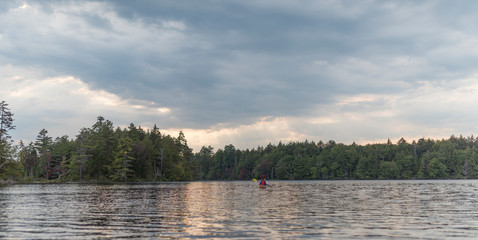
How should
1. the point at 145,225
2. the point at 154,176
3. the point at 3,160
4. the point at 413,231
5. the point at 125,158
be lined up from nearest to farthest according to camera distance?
the point at 413,231, the point at 145,225, the point at 3,160, the point at 125,158, the point at 154,176

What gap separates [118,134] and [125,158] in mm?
28951

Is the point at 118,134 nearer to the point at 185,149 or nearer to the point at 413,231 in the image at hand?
the point at 185,149

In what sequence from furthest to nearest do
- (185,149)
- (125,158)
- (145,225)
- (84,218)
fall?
1. (185,149)
2. (125,158)
3. (84,218)
4. (145,225)

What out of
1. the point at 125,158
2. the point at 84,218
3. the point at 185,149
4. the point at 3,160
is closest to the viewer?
the point at 84,218

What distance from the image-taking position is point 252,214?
100ft

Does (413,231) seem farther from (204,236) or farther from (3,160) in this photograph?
(3,160)

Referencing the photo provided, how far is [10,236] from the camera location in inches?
807

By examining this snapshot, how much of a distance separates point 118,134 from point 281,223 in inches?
6267

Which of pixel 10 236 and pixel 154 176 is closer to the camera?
pixel 10 236

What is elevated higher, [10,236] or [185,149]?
[185,149]

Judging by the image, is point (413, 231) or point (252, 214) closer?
point (413, 231)

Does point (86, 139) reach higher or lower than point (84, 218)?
higher

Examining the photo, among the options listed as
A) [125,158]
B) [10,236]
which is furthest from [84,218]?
[125,158]

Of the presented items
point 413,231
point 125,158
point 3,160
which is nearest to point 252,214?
point 413,231
